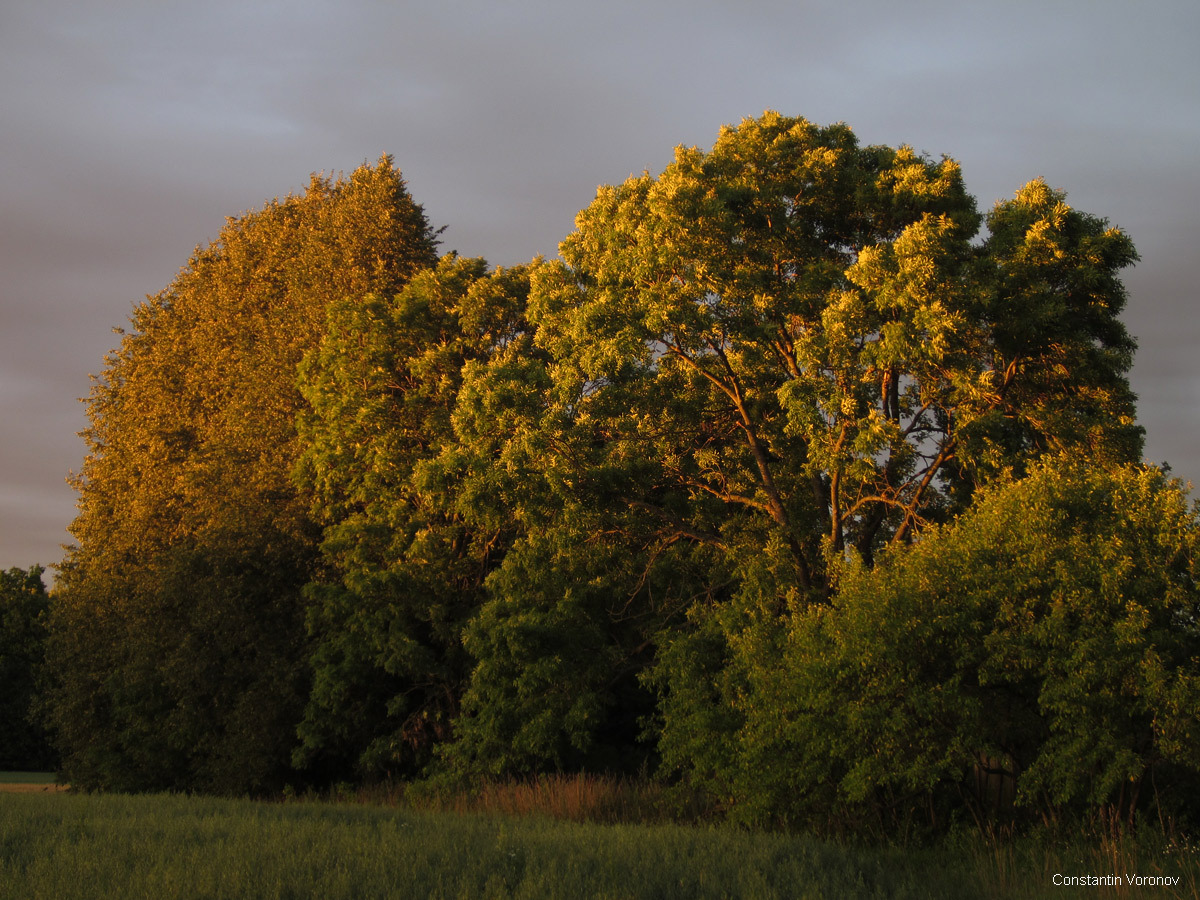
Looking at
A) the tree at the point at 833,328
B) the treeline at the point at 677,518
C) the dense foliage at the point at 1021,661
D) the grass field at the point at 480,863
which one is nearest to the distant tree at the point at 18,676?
the treeline at the point at 677,518

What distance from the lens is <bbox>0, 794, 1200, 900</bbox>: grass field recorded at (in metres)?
10.5

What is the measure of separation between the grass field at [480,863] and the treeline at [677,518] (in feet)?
4.53

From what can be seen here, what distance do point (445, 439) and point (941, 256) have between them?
13.9 m

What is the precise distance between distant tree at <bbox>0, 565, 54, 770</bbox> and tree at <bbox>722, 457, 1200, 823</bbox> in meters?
65.1

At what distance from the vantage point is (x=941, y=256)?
19391 mm

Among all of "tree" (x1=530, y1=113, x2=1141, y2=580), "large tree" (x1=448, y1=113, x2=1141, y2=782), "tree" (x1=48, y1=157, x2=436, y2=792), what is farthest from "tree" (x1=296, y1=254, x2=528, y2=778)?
"tree" (x1=530, y1=113, x2=1141, y2=580)

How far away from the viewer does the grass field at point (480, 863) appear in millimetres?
10484

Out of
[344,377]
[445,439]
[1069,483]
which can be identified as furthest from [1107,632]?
[344,377]

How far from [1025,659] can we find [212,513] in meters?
23.6

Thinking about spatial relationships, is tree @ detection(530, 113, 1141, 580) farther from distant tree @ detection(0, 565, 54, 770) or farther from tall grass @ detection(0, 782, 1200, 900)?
distant tree @ detection(0, 565, 54, 770)

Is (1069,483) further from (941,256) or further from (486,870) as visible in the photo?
(486,870)

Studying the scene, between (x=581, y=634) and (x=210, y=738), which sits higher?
(x=581, y=634)

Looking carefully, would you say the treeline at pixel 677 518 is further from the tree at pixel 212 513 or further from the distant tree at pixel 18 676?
the distant tree at pixel 18 676

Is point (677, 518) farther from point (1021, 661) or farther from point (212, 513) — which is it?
point (212, 513)
